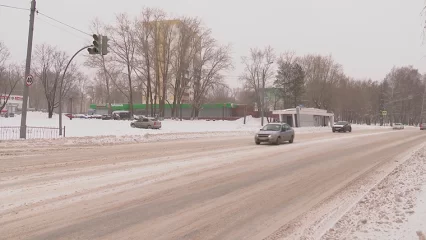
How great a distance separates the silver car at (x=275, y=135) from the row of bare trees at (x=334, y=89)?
45.4 m

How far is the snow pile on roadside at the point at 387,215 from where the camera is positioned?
536 centimetres

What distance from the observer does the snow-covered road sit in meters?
5.61

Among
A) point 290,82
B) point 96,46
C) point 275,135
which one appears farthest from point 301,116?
point 96,46

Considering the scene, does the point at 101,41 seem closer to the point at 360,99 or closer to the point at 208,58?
the point at 208,58

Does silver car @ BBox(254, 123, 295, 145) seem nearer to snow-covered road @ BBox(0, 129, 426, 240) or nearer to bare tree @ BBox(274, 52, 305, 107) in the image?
snow-covered road @ BBox(0, 129, 426, 240)

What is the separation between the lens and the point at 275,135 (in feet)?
77.9

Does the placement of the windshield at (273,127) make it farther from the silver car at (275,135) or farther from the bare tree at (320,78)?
the bare tree at (320,78)

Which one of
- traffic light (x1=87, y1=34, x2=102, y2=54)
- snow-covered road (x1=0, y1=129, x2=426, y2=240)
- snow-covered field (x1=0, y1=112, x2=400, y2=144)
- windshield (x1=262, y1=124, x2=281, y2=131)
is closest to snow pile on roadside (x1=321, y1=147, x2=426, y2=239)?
snow-covered road (x1=0, y1=129, x2=426, y2=240)

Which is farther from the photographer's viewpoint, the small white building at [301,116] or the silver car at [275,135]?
the small white building at [301,116]

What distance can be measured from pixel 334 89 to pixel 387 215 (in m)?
88.8

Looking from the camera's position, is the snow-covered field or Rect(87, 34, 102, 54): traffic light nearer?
Rect(87, 34, 102, 54): traffic light

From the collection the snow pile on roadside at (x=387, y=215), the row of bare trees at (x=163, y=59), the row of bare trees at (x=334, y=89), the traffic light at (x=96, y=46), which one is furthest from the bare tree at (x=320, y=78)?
the snow pile on roadside at (x=387, y=215)

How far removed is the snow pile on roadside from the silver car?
1408 centimetres

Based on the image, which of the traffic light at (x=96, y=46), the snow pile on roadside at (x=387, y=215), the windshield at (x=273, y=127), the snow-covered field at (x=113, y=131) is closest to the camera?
the snow pile on roadside at (x=387, y=215)
